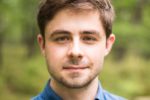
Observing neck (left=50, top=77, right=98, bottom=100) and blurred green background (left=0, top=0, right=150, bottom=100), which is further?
blurred green background (left=0, top=0, right=150, bottom=100)

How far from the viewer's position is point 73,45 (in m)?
2.55

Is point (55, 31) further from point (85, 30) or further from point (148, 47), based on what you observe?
point (148, 47)

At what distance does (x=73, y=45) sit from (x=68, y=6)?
238 mm

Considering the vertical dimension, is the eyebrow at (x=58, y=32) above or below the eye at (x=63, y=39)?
above

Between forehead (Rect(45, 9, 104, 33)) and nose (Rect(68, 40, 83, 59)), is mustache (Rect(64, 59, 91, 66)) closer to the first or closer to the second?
nose (Rect(68, 40, 83, 59))

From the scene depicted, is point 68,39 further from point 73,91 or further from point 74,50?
point 73,91

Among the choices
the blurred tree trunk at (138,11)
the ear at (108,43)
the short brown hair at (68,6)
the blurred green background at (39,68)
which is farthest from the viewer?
the blurred tree trunk at (138,11)

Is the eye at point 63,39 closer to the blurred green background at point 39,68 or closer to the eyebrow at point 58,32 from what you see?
the eyebrow at point 58,32

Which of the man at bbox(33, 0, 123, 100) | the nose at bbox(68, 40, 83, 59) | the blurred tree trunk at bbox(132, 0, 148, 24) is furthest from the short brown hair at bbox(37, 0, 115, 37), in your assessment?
the blurred tree trunk at bbox(132, 0, 148, 24)

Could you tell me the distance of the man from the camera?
2.56 meters

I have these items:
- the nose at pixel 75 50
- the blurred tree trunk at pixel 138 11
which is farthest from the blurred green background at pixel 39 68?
the nose at pixel 75 50

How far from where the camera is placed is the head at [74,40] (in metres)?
2.55


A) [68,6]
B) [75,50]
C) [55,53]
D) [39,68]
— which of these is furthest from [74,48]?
[39,68]

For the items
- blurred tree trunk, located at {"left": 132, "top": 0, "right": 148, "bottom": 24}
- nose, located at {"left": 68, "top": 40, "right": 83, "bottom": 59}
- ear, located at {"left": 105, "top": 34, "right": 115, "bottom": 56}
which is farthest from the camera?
blurred tree trunk, located at {"left": 132, "top": 0, "right": 148, "bottom": 24}
